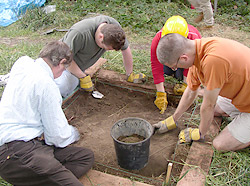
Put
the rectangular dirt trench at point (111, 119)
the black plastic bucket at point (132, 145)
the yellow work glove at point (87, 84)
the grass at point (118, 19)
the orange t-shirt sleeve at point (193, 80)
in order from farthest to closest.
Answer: the grass at point (118, 19)
the yellow work glove at point (87, 84)
the rectangular dirt trench at point (111, 119)
the orange t-shirt sleeve at point (193, 80)
the black plastic bucket at point (132, 145)

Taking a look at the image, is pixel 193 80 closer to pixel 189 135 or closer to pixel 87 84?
pixel 189 135

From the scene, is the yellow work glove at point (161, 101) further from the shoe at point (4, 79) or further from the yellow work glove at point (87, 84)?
the shoe at point (4, 79)

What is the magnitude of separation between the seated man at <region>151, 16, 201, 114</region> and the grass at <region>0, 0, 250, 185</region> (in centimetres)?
75

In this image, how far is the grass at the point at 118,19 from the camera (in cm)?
449

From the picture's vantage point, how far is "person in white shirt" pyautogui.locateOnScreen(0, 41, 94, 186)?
76.2 inches

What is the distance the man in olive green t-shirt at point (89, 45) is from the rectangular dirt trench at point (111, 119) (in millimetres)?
223

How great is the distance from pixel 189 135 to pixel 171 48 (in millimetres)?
1050

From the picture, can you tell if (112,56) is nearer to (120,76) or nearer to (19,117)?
(120,76)

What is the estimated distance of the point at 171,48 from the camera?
1998 millimetres

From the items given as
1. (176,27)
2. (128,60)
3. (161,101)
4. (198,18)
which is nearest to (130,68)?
(128,60)

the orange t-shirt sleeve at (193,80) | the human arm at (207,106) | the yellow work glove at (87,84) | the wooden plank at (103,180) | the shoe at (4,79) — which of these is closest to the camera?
the human arm at (207,106)

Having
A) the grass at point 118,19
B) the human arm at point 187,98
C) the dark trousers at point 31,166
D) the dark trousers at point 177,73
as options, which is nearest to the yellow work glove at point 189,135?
the human arm at point 187,98

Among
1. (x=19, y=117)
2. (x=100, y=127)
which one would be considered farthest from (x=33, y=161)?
(x=100, y=127)

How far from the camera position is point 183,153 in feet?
8.40
